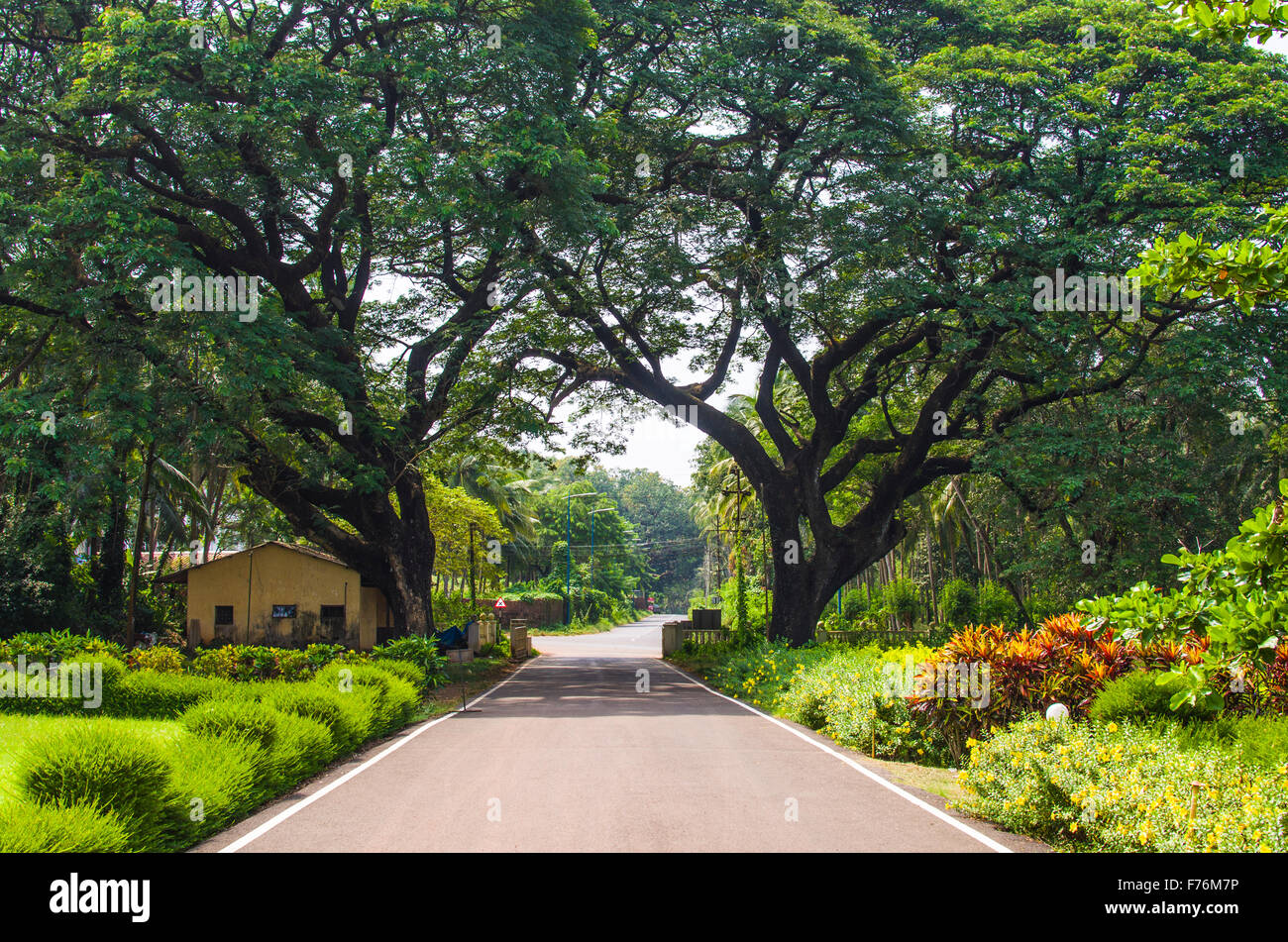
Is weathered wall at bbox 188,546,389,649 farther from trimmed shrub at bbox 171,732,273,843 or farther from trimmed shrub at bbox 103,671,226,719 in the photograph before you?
trimmed shrub at bbox 171,732,273,843

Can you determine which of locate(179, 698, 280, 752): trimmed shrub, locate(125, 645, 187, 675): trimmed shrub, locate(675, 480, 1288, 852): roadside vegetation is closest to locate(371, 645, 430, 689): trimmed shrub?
locate(125, 645, 187, 675): trimmed shrub

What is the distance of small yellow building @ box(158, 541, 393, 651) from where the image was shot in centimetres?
2683

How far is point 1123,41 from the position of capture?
20.9 m

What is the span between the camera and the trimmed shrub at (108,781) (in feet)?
22.4

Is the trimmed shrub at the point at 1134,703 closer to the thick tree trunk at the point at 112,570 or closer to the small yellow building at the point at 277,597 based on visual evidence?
the small yellow building at the point at 277,597

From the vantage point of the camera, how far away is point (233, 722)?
9617 mm

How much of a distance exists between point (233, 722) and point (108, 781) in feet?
8.86

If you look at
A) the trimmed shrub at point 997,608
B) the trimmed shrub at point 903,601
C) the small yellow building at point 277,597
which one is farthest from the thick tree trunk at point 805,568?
the trimmed shrub at point 903,601

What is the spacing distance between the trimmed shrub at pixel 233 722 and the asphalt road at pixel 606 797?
2.40 feet

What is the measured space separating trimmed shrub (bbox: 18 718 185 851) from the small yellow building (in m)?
19.9

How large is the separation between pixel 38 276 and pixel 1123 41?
2259 centimetres
